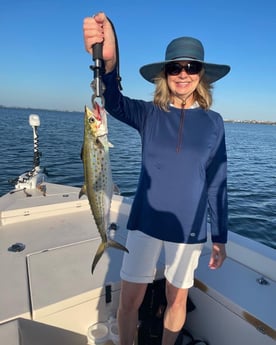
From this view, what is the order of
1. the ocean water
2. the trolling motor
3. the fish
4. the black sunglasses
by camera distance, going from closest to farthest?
the fish → the black sunglasses → the trolling motor → the ocean water

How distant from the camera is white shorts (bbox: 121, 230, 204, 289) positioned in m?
2.12

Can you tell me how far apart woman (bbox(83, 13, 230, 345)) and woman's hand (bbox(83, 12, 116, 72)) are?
1.00 feet

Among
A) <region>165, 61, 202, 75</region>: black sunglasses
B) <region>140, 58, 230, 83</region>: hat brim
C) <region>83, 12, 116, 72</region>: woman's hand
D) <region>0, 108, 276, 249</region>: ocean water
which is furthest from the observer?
<region>0, 108, 276, 249</region>: ocean water

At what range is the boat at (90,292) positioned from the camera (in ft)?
7.00

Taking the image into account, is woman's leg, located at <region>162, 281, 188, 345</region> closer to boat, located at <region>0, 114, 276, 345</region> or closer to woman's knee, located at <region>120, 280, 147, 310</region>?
woman's knee, located at <region>120, 280, 147, 310</region>

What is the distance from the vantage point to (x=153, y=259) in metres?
2.16

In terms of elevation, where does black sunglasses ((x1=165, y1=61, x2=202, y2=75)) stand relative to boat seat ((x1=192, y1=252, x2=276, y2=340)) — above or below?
above

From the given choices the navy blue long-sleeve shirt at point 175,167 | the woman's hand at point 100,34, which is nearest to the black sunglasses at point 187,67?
the navy blue long-sleeve shirt at point 175,167

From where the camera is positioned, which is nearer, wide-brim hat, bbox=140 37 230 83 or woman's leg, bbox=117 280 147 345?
wide-brim hat, bbox=140 37 230 83

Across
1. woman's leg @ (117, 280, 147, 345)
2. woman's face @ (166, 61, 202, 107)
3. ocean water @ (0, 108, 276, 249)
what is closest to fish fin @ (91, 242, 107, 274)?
woman's leg @ (117, 280, 147, 345)

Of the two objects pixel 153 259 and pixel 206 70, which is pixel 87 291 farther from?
pixel 206 70

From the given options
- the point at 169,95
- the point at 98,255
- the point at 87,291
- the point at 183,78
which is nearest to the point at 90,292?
the point at 87,291

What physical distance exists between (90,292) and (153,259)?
26.1 inches

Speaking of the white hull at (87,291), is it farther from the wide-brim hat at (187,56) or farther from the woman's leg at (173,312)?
the wide-brim hat at (187,56)
